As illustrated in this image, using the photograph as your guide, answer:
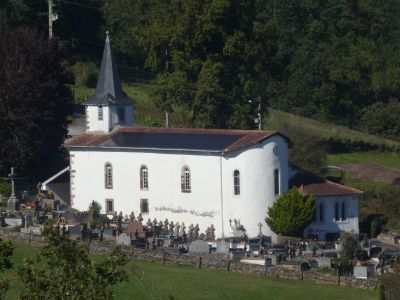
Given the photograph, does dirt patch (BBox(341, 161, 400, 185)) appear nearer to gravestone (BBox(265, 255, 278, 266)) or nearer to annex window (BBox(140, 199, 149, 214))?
annex window (BBox(140, 199, 149, 214))

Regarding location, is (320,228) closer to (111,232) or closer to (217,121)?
(111,232)

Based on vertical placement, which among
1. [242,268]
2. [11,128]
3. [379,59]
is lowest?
[242,268]

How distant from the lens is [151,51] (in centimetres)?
9450

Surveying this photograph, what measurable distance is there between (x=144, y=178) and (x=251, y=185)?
641cm

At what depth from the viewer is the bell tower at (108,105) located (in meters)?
79.8

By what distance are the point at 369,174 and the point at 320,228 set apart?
68.6 feet

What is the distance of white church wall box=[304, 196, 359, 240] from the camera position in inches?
2874

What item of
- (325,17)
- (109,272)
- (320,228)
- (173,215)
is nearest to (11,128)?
(173,215)

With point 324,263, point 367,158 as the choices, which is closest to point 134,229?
point 324,263

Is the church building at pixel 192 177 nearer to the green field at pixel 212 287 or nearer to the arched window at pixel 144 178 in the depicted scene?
the arched window at pixel 144 178

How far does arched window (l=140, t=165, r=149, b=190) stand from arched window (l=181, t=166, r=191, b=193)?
2.41 metres

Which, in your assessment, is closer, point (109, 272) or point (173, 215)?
point (109, 272)

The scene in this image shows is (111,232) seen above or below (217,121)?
below

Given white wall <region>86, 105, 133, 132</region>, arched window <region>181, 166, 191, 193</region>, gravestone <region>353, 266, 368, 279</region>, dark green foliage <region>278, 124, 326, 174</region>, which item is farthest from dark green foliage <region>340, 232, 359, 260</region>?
dark green foliage <region>278, 124, 326, 174</region>
